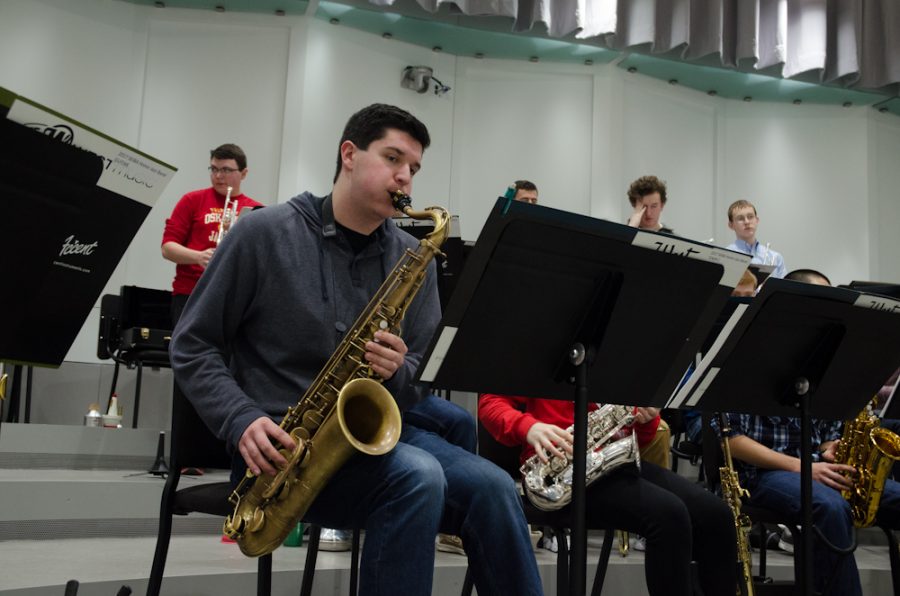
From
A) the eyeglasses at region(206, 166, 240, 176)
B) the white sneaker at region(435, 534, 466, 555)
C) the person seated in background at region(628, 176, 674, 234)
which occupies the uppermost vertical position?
the person seated in background at region(628, 176, 674, 234)

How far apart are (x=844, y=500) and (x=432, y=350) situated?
2.13 m

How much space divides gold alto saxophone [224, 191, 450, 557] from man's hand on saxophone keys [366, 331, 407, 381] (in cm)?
4

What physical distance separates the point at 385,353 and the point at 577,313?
527 millimetres

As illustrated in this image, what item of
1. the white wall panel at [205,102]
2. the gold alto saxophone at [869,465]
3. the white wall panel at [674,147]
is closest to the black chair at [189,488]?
the gold alto saxophone at [869,465]

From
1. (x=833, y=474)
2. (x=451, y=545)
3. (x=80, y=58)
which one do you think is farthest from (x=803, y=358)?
(x=80, y=58)

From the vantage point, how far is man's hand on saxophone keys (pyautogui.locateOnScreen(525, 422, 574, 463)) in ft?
9.07

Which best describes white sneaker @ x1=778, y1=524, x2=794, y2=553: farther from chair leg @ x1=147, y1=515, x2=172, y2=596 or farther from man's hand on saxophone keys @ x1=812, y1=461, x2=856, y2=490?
chair leg @ x1=147, y1=515, x2=172, y2=596

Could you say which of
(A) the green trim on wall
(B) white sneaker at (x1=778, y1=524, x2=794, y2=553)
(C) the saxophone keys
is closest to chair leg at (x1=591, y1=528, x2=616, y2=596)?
(C) the saxophone keys

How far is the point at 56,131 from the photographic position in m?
1.69

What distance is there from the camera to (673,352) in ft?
7.73

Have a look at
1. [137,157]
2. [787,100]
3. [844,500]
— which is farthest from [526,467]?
[787,100]

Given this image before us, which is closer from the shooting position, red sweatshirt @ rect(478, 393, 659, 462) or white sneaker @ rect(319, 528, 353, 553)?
red sweatshirt @ rect(478, 393, 659, 462)

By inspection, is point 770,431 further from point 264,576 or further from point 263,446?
point 263,446

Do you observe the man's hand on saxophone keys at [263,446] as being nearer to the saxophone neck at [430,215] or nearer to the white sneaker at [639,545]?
the saxophone neck at [430,215]
